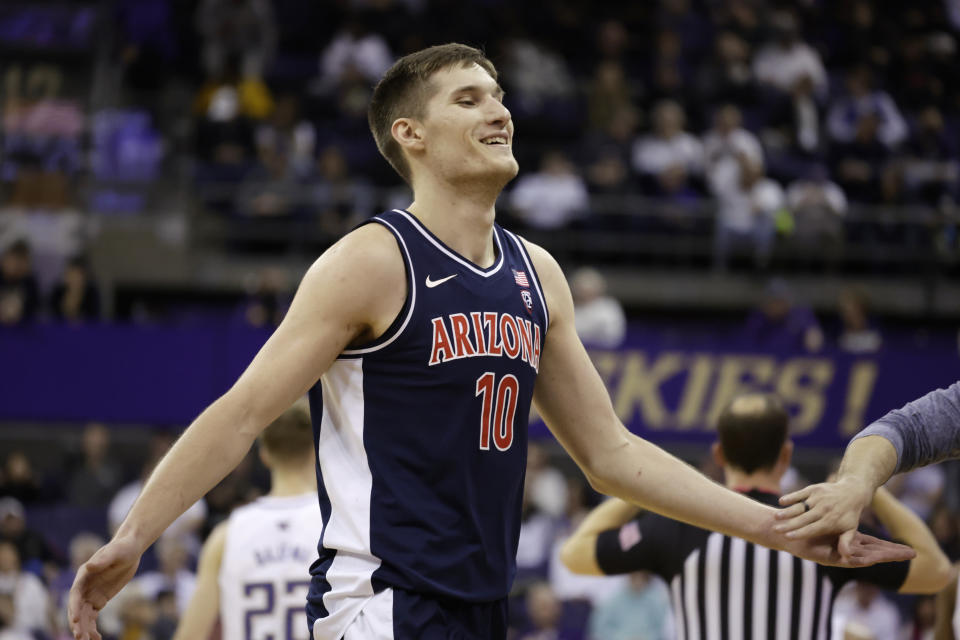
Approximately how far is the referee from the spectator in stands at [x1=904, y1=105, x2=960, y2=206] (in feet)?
40.0

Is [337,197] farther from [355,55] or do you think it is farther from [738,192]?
[738,192]

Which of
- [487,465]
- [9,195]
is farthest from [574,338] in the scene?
[9,195]

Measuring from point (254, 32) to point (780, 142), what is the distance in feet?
23.4

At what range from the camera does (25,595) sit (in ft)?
35.6

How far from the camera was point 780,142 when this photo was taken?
16.9m

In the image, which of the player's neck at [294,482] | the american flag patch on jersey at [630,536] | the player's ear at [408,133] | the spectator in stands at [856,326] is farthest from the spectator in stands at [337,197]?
the player's ear at [408,133]

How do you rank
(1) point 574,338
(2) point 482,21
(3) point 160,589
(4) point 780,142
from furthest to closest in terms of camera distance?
1. (2) point 482,21
2. (4) point 780,142
3. (3) point 160,589
4. (1) point 574,338

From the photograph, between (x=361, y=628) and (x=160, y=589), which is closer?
(x=361, y=628)

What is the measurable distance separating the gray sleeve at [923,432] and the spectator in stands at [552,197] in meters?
11.5

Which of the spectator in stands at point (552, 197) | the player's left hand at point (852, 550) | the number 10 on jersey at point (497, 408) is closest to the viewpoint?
the number 10 on jersey at point (497, 408)

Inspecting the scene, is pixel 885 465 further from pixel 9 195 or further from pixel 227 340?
pixel 9 195

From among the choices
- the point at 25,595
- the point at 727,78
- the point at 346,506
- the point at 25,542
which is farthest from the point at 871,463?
the point at 727,78

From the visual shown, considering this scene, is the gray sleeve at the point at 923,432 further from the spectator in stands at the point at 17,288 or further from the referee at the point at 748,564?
the spectator in stands at the point at 17,288

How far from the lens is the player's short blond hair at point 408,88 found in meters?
3.79
